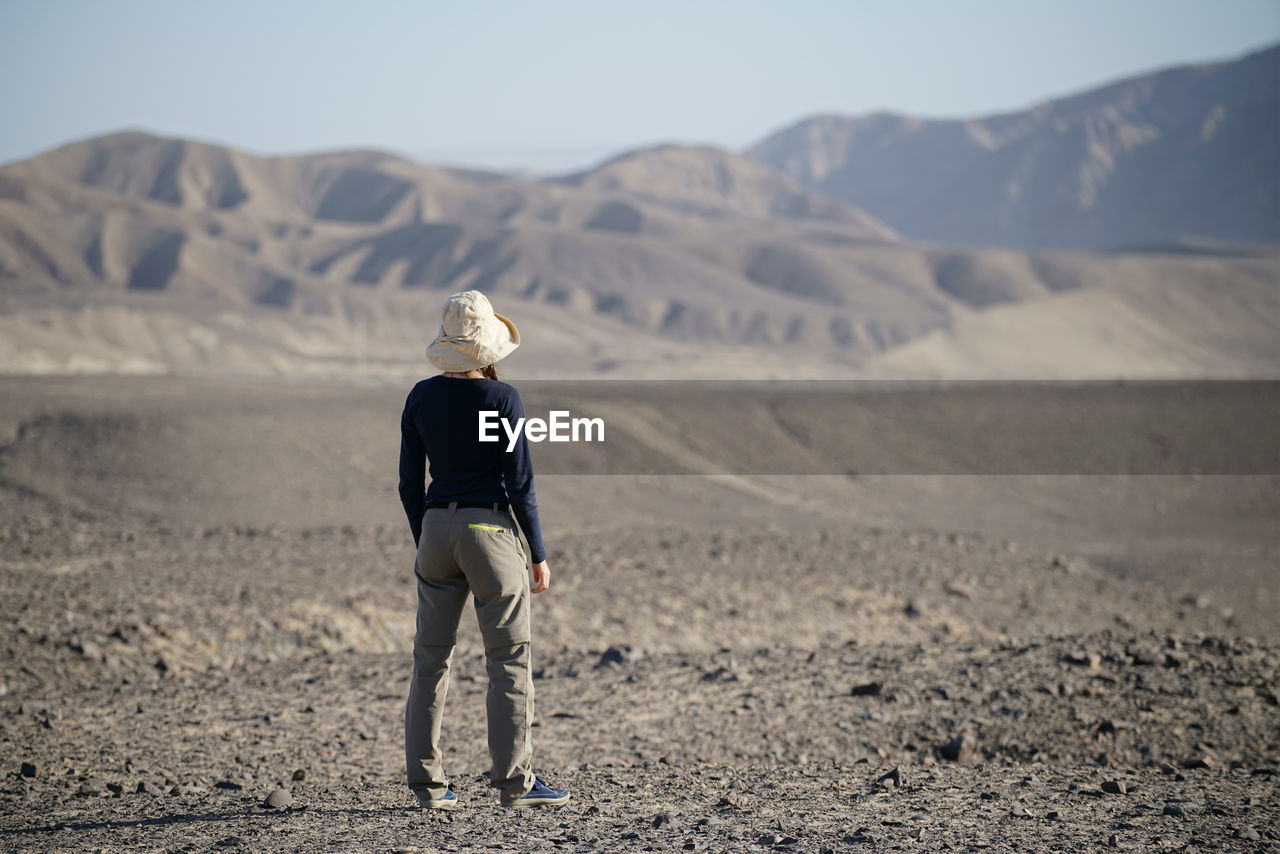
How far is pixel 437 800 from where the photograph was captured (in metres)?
5.33

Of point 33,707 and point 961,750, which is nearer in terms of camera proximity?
point 961,750

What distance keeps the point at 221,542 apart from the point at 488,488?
12.4 m

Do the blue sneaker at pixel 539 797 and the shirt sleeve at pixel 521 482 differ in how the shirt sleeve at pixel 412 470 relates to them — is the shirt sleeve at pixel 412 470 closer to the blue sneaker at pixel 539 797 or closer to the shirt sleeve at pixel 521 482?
the shirt sleeve at pixel 521 482

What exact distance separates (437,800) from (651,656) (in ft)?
15.2

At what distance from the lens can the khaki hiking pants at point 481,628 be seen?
16.2 ft

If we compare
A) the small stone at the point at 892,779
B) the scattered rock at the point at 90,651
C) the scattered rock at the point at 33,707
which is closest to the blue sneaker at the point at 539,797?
the small stone at the point at 892,779

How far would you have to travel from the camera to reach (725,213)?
17125cm

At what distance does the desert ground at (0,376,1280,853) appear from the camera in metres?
5.62

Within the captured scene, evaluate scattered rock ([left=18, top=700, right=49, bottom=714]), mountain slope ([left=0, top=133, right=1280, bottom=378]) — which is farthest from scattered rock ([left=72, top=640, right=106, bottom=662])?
mountain slope ([left=0, top=133, right=1280, bottom=378])

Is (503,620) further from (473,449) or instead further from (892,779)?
(892,779)

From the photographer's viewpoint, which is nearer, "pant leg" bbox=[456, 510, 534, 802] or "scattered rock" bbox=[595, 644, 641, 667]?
"pant leg" bbox=[456, 510, 534, 802]

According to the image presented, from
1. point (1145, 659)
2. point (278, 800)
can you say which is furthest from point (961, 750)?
point (278, 800)

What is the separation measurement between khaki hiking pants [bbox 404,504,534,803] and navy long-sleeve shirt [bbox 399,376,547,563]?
3.5 inches

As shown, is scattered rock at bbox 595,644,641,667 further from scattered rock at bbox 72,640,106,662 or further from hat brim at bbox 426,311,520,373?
hat brim at bbox 426,311,520,373
